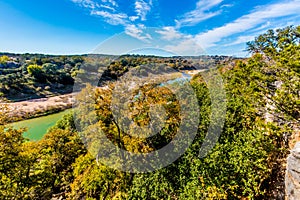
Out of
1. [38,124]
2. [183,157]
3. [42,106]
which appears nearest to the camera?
[183,157]

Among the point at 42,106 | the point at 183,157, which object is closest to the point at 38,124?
the point at 42,106

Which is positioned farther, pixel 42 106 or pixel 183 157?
pixel 42 106

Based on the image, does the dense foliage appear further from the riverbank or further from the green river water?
the riverbank

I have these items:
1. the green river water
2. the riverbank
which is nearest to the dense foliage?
the green river water

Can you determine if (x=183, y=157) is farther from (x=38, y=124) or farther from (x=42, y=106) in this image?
(x=42, y=106)

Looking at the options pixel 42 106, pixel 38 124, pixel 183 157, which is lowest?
pixel 38 124

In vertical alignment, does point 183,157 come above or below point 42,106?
above

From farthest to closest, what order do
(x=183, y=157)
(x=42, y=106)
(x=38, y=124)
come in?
(x=42, y=106), (x=38, y=124), (x=183, y=157)

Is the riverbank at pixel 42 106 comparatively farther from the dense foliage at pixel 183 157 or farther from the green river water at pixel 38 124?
the dense foliage at pixel 183 157

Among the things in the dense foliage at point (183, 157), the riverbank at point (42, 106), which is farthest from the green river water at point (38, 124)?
the dense foliage at point (183, 157)
